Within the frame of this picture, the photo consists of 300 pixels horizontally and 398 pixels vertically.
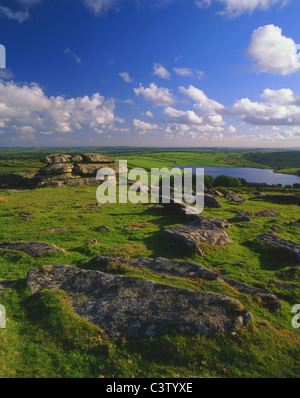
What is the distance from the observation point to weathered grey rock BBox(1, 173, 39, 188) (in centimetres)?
6025

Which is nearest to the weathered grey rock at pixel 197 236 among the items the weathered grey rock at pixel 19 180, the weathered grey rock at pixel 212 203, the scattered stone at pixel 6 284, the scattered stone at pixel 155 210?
the scattered stone at pixel 155 210

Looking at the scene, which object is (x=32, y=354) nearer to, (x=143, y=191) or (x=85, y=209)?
(x=85, y=209)

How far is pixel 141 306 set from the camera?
10.1 m

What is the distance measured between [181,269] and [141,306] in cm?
505

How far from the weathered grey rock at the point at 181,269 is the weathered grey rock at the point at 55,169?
175ft

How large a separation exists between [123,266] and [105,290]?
2.93m

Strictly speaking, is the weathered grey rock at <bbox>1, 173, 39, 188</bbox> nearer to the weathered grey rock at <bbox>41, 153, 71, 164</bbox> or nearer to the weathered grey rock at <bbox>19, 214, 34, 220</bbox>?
the weathered grey rock at <bbox>41, 153, 71, 164</bbox>

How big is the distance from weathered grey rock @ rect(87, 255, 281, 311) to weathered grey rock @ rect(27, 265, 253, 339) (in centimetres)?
245

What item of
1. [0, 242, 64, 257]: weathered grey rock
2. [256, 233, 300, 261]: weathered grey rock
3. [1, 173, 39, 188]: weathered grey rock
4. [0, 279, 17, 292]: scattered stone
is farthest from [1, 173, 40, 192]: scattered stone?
[256, 233, 300, 261]: weathered grey rock

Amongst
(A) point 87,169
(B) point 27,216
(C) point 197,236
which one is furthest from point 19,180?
(C) point 197,236

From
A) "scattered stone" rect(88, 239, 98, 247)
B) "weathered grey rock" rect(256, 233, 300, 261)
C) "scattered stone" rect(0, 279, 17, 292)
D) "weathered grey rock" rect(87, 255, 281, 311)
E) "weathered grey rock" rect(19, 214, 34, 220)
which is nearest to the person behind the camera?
"scattered stone" rect(0, 279, 17, 292)

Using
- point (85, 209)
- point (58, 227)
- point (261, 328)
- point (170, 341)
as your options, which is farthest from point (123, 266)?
point (85, 209)

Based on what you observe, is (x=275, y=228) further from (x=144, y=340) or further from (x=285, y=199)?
(x=285, y=199)
